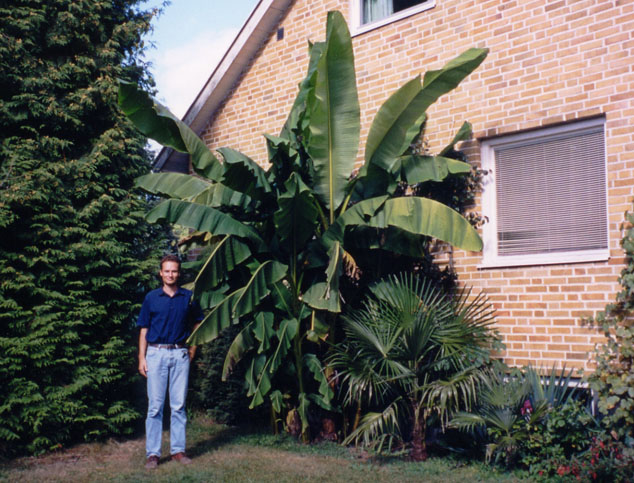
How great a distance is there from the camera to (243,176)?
7227mm

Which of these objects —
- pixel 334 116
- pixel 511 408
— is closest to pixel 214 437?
pixel 511 408

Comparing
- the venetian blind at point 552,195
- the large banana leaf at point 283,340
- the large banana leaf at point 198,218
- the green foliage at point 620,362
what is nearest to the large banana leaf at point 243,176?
the large banana leaf at point 198,218

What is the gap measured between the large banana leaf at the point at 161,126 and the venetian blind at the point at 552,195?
336cm

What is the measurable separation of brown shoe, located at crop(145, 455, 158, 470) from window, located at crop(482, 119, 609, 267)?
4254 mm

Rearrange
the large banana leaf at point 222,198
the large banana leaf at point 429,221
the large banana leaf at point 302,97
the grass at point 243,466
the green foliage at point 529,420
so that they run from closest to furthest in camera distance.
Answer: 1. the green foliage at point 529,420
2. the grass at point 243,466
3. the large banana leaf at point 429,221
4. the large banana leaf at point 302,97
5. the large banana leaf at point 222,198

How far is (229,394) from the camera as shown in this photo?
9.22m

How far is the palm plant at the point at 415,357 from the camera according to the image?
6.55 m

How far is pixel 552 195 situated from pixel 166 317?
14.5 ft

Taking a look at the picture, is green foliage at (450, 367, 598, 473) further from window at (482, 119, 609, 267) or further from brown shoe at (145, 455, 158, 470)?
→ brown shoe at (145, 455, 158, 470)

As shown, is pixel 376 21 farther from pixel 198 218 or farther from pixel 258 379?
pixel 258 379

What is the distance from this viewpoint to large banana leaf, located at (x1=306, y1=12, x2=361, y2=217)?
677 centimetres

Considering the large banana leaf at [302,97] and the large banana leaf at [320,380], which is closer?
the large banana leaf at [320,380]

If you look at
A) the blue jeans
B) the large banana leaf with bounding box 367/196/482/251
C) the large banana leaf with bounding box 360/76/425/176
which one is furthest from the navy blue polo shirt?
the large banana leaf with bounding box 360/76/425/176

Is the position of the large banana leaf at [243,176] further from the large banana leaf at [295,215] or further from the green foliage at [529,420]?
the green foliage at [529,420]
